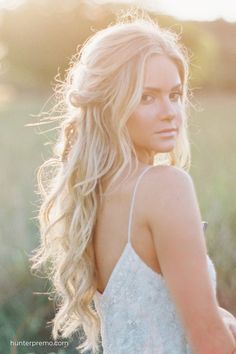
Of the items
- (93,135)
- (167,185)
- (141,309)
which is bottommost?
(141,309)

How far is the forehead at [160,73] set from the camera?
2020mm

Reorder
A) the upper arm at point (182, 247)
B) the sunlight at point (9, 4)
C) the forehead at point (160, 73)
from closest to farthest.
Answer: the upper arm at point (182, 247) < the forehead at point (160, 73) < the sunlight at point (9, 4)

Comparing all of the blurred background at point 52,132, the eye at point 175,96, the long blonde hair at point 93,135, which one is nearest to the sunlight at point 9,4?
the blurred background at point 52,132

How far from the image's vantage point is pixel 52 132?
5828mm

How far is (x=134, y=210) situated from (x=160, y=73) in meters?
0.31

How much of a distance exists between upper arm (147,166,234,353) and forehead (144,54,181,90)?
20 centimetres

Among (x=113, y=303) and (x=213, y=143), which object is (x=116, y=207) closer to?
(x=113, y=303)

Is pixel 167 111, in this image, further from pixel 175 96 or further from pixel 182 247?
pixel 182 247

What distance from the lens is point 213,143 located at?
16.7ft

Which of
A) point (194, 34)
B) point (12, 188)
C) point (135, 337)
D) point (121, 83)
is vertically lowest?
point (135, 337)

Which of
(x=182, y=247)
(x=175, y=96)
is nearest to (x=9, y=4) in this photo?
(x=175, y=96)

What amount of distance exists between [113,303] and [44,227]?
0.36 meters

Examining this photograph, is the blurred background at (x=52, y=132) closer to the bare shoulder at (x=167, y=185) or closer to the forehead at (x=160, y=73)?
the forehead at (x=160, y=73)

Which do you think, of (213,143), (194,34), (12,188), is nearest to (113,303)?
(12,188)
